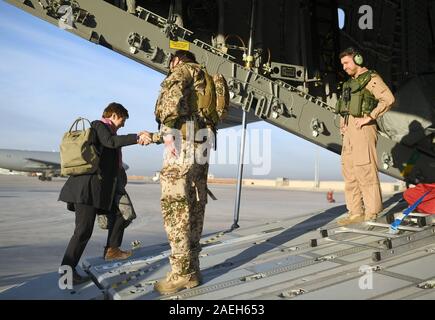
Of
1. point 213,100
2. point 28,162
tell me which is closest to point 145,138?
point 213,100

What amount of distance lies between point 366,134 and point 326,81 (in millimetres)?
3630

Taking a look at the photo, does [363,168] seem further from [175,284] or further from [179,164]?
[175,284]

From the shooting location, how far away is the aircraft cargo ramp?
7.66ft

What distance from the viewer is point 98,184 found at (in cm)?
308

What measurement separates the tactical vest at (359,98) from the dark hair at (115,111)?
243 centimetres

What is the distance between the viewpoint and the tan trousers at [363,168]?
3825 millimetres

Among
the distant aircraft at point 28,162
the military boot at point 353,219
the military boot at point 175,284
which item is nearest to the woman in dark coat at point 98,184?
the military boot at point 175,284

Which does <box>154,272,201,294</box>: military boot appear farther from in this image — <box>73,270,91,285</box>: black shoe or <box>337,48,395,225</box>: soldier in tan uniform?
<box>337,48,395,225</box>: soldier in tan uniform

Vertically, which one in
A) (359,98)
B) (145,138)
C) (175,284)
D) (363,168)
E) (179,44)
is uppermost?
(179,44)

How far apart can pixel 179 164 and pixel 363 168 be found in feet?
7.58

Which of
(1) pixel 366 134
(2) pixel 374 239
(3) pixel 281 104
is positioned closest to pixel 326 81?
(3) pixel 281 104

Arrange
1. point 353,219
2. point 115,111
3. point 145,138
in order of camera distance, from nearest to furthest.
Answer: point 145,138, point 115,111, point 353,219

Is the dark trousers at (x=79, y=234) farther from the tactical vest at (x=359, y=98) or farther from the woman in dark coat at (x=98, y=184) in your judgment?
the tactical vest at (x=359, y=98)

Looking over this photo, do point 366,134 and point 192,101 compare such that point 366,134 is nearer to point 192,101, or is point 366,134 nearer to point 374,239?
point 374,239
